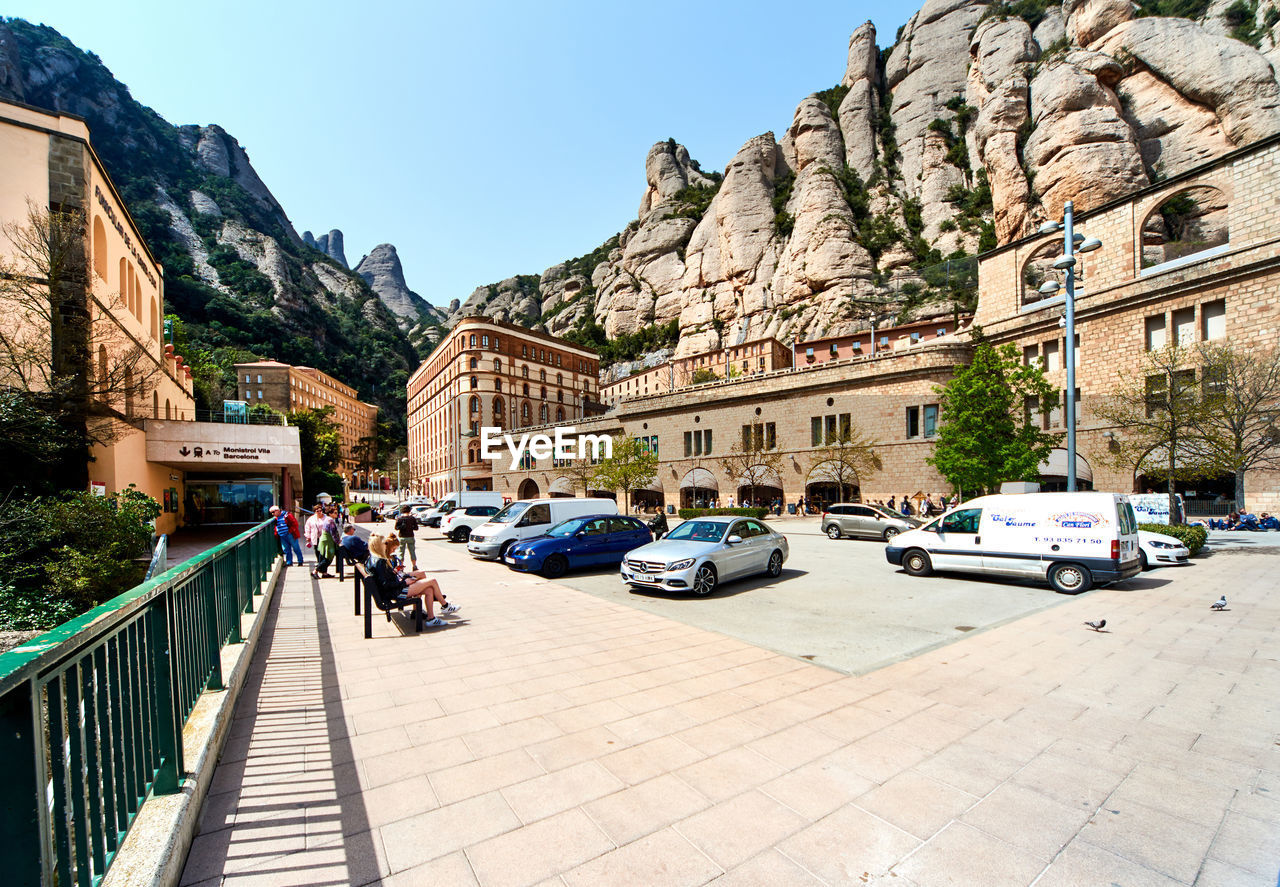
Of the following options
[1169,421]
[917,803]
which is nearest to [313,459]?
[917,803]

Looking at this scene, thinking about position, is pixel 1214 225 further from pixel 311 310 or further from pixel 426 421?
pixel 311 310

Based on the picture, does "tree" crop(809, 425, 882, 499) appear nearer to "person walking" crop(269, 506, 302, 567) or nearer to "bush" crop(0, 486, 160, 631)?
"person walking" crop(269, 506, 302, 567)

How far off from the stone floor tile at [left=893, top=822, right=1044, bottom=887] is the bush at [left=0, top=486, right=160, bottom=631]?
15552mm

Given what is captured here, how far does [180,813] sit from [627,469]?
33401 mm

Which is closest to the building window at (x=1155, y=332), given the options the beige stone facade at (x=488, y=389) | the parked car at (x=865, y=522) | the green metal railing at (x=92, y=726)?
the parked car at (x=865, y=522)

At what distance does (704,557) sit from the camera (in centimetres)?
1050

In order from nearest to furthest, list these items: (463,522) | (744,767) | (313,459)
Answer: (744,767) → (463,522) → (313,459)

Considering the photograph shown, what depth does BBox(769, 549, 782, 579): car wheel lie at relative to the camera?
12414mm

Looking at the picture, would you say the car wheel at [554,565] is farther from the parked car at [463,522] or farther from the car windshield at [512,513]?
the parked car at [463,522]

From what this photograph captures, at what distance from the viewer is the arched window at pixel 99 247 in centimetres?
1892

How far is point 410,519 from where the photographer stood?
13.6m

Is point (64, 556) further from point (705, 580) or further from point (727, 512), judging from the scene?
point (727, 512)

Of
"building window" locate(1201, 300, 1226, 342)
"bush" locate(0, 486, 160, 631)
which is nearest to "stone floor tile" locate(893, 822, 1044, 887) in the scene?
"bush" locate(0, 486, 160, 631)

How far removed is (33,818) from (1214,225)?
7156cm
